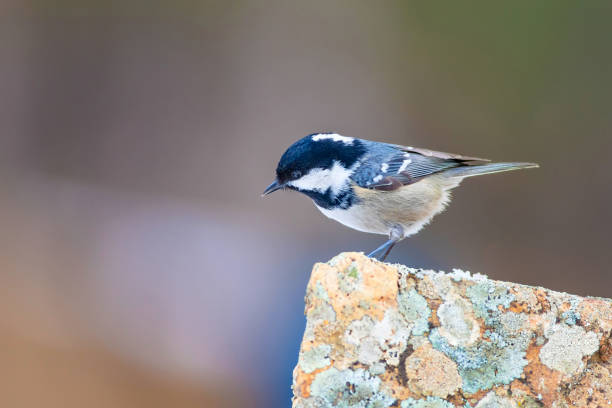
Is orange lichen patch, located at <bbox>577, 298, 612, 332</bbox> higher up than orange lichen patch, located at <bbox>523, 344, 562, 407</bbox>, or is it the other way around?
orange lichen patch, located at <bbox>577, 298, 612, 332</bbox>

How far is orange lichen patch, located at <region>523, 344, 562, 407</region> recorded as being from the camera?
5.25 ft

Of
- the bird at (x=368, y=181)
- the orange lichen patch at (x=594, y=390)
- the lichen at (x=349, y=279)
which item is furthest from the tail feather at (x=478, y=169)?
the lichen at (x=349, y=279)

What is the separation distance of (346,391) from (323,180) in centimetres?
121

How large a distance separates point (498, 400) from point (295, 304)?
3.66m

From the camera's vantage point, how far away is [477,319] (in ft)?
5.46

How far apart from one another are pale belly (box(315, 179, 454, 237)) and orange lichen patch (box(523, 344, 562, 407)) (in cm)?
113

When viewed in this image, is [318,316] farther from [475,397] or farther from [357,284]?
[475,397]

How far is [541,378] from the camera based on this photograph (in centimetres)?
162

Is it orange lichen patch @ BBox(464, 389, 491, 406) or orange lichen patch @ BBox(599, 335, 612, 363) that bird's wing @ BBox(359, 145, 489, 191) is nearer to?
orange lichen patch @ BBox(599, 335, 612, 363)

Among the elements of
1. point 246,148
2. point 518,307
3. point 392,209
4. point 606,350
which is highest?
point 246,148

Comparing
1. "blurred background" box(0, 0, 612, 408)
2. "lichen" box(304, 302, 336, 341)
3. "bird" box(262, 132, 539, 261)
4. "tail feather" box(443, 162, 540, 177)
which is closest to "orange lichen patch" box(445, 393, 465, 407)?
"lichen" box(304, 302, 336, 341)

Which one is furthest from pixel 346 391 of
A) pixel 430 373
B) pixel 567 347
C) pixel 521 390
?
pixel 567 347

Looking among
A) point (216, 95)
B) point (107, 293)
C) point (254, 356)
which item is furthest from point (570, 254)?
point (107, 293)

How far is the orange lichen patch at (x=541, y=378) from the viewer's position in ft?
5.25
